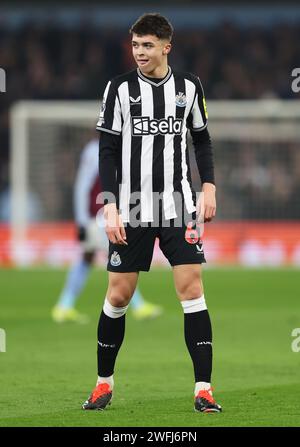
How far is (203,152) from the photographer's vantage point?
23.6ft

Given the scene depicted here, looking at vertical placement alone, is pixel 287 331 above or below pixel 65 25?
below

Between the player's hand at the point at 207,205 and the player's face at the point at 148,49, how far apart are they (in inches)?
31.0

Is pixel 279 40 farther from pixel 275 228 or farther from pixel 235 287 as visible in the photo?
pixel 235 287

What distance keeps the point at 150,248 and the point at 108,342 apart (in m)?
0.61

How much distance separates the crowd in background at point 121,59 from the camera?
2695 centimetres

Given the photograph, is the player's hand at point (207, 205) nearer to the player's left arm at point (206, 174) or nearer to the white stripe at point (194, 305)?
the player's left arm at point (206, 174)

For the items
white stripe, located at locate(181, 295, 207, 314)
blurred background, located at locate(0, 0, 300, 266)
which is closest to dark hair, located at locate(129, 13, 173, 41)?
white stripe, located at locate(181, 295, 207, 314)

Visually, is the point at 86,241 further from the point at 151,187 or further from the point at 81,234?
the point at 151,187

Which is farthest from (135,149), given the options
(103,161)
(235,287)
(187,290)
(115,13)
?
(115,13)

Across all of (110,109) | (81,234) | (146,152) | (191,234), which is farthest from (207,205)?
(81,234)

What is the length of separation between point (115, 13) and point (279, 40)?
12.9 ft

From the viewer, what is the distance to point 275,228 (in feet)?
73.5

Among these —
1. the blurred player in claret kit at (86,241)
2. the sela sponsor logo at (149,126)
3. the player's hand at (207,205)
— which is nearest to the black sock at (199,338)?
the player's hand at (207,205)

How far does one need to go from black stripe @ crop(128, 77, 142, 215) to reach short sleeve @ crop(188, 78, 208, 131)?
35cm
